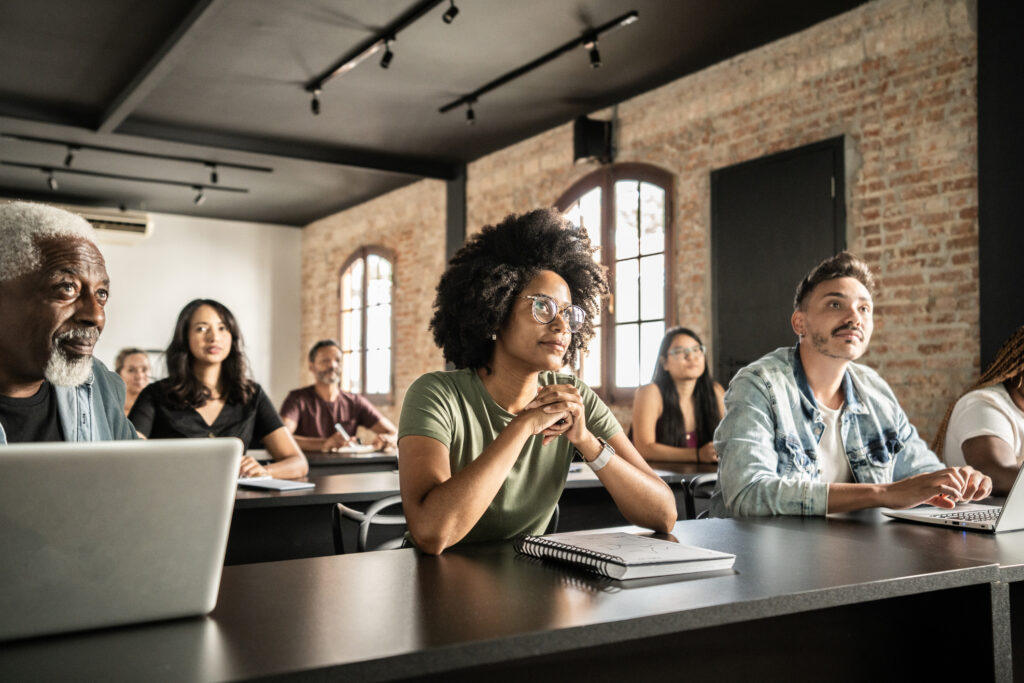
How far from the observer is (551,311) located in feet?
6.95

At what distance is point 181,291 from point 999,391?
32.8 ft

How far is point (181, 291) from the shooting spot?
11.0 m

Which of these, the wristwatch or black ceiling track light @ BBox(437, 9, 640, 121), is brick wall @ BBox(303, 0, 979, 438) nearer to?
black ceiling track light @ BBox(437, 9, 640, 121)

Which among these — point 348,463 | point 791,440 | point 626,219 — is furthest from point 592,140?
point 791,440

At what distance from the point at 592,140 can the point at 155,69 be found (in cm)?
325

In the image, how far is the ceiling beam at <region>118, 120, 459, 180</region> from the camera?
7637 mm

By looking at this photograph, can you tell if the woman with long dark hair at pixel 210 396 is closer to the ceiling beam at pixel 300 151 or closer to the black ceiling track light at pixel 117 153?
the ceiling beam at pixel 300 151

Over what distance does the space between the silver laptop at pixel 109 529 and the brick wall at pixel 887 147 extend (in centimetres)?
435

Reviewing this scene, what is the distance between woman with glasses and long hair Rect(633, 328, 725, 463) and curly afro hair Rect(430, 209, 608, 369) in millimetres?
2546

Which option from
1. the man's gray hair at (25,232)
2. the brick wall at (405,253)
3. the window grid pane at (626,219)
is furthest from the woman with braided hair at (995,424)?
the brick wall at (405,253)

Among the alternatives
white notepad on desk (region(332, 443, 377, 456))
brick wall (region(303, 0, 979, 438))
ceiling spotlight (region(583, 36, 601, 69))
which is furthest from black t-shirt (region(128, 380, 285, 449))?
brick wall (region(303, 0, 979, 438))

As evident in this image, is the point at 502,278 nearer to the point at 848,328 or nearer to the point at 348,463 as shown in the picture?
the point at 848,328

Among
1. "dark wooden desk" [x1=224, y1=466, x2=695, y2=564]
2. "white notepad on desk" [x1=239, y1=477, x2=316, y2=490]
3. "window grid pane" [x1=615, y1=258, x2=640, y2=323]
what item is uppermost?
"window grid pane" [x1=615, y1=258, x2=640, y2=323]

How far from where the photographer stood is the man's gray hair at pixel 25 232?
172 centimetres
